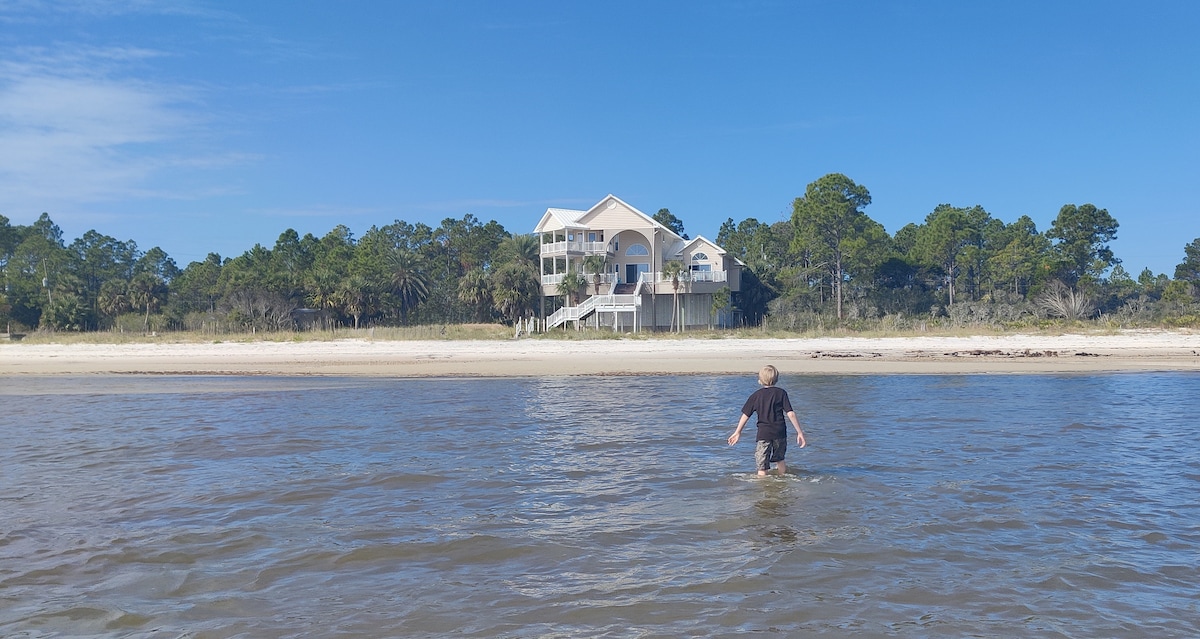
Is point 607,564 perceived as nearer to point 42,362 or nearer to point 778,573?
point 778,573

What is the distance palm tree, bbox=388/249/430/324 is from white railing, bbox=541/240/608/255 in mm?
12928

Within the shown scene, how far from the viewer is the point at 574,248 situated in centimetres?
4722

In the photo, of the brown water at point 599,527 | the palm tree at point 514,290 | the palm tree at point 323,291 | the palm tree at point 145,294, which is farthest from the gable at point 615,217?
the brown water at point 599,527

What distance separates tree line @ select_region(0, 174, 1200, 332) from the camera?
45812 millimetres

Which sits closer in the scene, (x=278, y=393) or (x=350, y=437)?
(x=350, y=437)

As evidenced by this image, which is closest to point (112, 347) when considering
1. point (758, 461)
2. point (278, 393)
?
point (278, 393)

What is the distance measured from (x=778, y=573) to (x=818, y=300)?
4502 centimetres

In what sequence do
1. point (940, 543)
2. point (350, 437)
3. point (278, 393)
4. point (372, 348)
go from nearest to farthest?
point (940, 543)
point (350, 437)
point (278, 393)
point (372, 348)

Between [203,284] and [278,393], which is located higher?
[203,284]

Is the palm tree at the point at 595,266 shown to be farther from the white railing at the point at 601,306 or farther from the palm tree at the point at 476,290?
the palm tree at the point at 476,290

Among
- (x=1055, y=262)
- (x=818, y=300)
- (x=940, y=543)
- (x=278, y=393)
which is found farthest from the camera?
(x=818, y=300)

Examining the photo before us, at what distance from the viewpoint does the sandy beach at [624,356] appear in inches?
1009

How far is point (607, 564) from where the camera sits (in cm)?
663

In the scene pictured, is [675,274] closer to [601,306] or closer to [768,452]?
[601,306]
